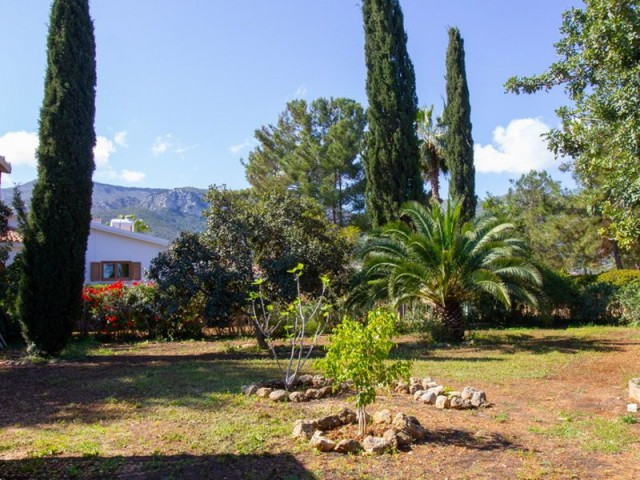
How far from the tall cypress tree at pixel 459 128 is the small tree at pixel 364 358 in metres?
20.2

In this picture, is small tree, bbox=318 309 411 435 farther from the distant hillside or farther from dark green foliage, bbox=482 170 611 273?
the distant hillside

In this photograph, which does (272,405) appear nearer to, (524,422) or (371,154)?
(524,422)

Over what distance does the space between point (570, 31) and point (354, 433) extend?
6652mm

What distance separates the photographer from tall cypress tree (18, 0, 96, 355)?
1176 cm

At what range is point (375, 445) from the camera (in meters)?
4.88

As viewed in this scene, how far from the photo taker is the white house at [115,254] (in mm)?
26297

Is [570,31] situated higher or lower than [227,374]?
higher

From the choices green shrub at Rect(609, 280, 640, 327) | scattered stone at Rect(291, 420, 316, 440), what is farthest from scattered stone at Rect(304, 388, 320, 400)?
green shrub at Rect(609, 280, 640, 327)

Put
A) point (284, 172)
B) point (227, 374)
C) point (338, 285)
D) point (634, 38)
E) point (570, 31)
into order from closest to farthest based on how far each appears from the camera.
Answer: point (634, 38) → point (570, 31) → point (227, 374) → point (338, 285) → point (284, 172)

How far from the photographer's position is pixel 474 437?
5387 mm

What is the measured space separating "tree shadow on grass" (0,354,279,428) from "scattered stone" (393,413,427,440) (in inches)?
98.6

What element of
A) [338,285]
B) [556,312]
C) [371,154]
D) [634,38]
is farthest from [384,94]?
[634,38]

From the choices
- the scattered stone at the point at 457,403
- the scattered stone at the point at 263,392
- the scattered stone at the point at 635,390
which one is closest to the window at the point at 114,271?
the scattered stone at the point at 263,392

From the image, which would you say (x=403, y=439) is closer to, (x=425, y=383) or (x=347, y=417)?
(x=347, y=417)
